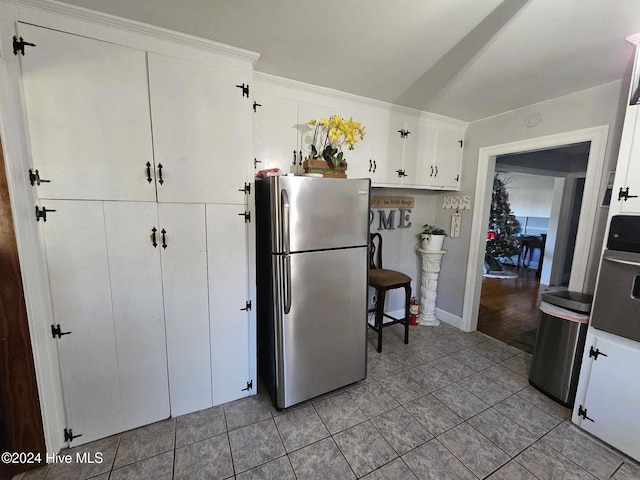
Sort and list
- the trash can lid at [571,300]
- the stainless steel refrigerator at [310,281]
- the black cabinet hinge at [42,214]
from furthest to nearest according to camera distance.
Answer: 1. the trash can lid at [571,300]
2. the stainless steel refrigerator at [310,281]
3. the black cabinet hinge at [42,214]

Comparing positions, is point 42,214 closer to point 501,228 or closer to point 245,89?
point 245,89


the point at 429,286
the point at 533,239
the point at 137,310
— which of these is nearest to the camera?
the point at 137,310

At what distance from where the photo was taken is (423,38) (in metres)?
1.55

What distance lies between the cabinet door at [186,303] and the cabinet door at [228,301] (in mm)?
51

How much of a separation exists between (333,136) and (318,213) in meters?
0.63

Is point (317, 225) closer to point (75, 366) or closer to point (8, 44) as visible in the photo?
point (75, 366)

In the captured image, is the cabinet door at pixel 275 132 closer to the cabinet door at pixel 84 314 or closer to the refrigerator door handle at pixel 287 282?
the refrigerator door handle at pixel 287 282

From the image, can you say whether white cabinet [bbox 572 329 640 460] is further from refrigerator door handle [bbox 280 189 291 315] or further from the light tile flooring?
refrigerator door handle [bbox 280 189 291 315]

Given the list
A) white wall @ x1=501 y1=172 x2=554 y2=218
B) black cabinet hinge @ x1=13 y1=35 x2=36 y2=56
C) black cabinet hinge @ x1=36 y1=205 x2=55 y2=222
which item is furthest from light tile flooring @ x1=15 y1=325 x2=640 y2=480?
white wall @ x1=501 y1=172 x2=554 y2=218

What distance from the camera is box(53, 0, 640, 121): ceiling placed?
132 cm

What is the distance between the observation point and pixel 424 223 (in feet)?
11.4

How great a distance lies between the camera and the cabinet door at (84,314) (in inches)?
57.7

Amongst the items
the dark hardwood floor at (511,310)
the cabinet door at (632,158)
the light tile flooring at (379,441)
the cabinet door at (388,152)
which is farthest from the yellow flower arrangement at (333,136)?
the dark hardwood floor at (511,310)

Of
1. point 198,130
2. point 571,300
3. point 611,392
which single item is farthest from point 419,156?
point 611,392
